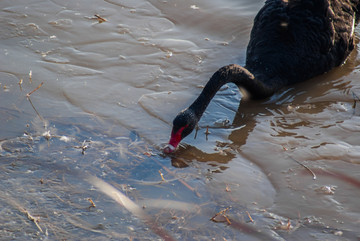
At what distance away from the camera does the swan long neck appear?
4.55 meters

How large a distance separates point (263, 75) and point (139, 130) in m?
1.83

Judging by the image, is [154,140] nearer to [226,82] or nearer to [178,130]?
[178,130]

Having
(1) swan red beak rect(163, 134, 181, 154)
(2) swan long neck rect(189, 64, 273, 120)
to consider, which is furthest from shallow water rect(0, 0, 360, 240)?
(2) swan long neck rect(189, 64, 273, 120)

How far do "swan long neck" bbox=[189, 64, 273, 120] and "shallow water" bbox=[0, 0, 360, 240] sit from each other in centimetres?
18

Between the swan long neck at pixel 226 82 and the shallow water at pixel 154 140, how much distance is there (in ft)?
0.60

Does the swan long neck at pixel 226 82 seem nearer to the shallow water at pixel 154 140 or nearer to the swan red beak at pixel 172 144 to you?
the shallow water at pixel 154 140

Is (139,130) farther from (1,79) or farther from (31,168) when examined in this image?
(1,79)

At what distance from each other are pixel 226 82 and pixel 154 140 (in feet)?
3.60

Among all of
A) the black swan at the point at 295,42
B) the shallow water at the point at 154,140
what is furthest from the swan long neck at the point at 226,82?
the black swan at the point at 295,42

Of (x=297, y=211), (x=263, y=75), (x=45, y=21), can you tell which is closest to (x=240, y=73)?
(x=263, y=75)

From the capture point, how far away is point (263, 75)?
559 cm

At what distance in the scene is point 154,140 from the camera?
4406mm

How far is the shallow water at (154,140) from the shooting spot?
3.41m

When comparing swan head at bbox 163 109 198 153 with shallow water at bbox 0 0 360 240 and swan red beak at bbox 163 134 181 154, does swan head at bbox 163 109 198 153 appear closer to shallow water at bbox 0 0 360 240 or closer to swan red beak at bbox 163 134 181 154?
swan red beak at bbox 163 134 181 154
